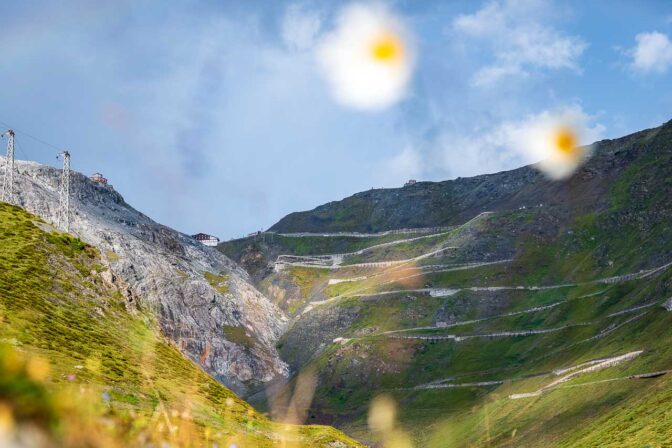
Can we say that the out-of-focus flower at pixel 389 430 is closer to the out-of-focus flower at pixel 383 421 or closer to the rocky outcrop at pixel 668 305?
the out-of-focus flower at pixel 383 421

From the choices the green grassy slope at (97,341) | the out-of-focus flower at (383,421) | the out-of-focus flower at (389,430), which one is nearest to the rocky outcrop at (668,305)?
the out-of-focus flower at (389,430)

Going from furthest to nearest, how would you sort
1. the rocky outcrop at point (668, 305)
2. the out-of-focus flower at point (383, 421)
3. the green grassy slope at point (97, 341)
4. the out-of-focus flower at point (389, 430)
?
the out-of-focus flower at point (383, 421), the out-of-focus flower at point (389, 430), the rocky outcrop at point (668, 305), the green grassy slope at point (97, 341)

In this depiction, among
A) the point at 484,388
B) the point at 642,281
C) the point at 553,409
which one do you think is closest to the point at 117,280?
the point at 553,409

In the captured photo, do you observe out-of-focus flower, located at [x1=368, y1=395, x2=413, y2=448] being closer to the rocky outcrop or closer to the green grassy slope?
the rocky outcrop

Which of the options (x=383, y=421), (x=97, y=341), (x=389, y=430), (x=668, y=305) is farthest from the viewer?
(x=383, y=421)

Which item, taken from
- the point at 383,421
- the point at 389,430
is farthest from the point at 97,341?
the point at 383,421

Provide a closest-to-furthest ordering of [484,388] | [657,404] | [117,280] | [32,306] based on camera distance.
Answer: [32,306]
[117,280]
[657,404]
[484,388]

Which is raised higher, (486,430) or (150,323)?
(150,323)

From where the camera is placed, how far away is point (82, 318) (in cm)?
5022

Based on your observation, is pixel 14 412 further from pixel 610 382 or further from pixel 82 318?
pixel 610 382

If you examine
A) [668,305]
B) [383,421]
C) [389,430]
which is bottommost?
[389,430]

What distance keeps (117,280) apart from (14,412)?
204 ft

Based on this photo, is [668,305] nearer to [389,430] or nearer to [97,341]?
[389,430]

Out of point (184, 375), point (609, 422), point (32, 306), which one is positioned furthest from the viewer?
point (609, 422)
